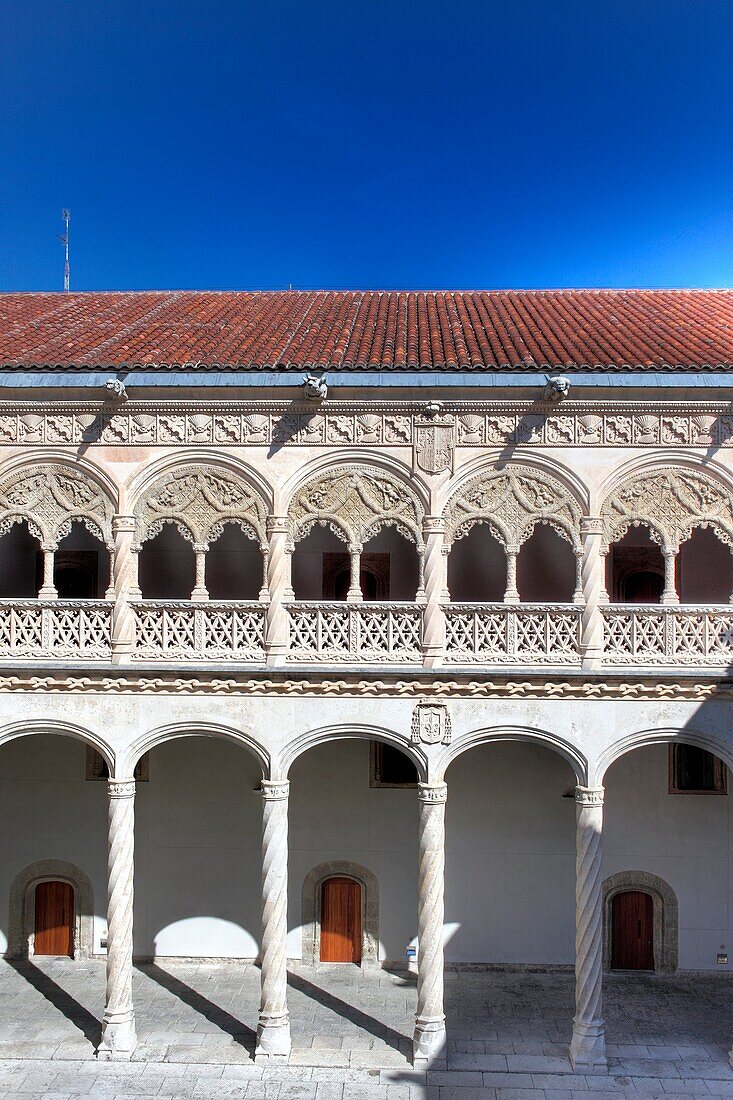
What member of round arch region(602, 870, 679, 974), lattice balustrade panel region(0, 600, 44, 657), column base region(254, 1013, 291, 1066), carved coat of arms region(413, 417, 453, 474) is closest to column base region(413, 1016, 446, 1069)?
column base region(254, 1013, 291, 1066)

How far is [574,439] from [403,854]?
7704 millimetres

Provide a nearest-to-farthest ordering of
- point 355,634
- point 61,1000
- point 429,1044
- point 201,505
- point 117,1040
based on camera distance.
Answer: point 429,1044 < point 117,1040 < point 355,634 < point 201,505 < point 61,1000

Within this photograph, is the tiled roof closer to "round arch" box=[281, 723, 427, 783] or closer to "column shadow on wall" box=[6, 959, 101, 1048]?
"round arch" box=[281, 723, 427, 783]

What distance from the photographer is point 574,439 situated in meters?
10.7

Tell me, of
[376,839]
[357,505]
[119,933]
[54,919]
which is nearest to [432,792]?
[376,839]

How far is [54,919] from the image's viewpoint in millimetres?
13461

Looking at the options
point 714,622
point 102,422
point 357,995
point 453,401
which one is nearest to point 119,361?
point 102,422

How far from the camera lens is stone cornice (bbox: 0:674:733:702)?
34.2 ft

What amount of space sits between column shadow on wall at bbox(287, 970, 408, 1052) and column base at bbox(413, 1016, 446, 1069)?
407 millimetres

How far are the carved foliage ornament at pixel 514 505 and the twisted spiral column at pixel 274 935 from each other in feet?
15.4

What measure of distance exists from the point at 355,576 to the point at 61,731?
479 cm

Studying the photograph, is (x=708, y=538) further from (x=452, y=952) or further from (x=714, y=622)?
(x=452, y=952)

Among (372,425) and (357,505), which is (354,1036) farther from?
(372,425)

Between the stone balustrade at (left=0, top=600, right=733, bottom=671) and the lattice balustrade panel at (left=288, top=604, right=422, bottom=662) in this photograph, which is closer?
the stone balustrade at (left=0, top=600, right=733, bottom=671)
